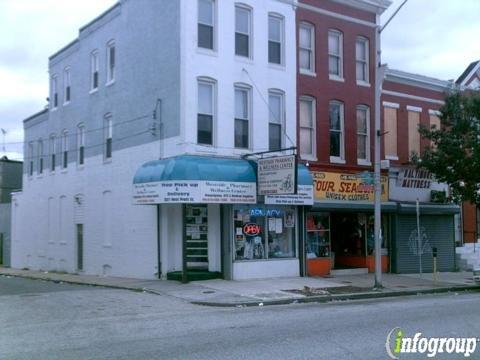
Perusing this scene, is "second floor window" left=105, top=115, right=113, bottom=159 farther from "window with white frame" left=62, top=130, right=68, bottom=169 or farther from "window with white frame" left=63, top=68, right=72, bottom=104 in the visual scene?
"window with white frame" left=63, top=68, right=72, bottom=104

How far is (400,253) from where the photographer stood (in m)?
24.6

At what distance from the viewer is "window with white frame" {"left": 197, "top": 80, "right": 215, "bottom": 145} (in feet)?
65.8

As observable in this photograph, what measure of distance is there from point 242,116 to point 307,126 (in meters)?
3.05

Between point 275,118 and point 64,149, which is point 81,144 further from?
point 275,118

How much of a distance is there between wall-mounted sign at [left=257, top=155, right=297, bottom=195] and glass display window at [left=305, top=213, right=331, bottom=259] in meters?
3.56

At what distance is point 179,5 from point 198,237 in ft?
25.0

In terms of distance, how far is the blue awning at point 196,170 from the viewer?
18.5 metres

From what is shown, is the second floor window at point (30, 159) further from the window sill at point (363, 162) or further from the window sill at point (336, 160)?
the window sill at point (363, 162)

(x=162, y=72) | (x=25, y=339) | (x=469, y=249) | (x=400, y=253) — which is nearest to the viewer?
(x=25, y=339)

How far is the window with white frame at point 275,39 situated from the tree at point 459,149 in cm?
624

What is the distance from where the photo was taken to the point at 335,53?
23906mm

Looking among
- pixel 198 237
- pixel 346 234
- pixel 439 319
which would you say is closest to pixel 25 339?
pixel 439 319

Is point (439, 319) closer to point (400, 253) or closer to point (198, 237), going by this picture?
point (198, 237)

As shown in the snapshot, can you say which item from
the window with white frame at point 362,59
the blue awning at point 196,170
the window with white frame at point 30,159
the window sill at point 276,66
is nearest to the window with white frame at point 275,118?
the window sill at point 276,66
